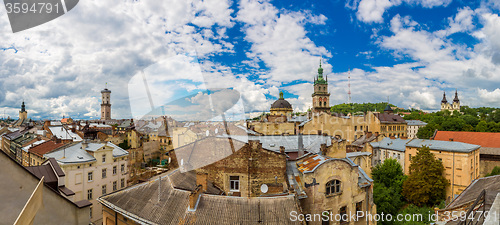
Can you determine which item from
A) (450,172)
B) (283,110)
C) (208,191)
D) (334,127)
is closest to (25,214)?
(208,191)

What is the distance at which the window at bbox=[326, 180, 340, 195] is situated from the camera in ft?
50.1

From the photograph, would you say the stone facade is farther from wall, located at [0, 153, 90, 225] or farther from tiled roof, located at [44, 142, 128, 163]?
tiled roof, located at [44, 142, 128, 163]

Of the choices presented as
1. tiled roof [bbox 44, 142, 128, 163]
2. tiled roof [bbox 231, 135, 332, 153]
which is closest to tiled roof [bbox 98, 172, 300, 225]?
tiled roof [bbox 231, 135, 332, 153]

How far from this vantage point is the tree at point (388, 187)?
2795 centimetres

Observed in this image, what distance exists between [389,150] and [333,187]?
32.0m

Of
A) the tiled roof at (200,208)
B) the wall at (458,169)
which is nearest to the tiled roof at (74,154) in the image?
the tiled roof at (200,208)

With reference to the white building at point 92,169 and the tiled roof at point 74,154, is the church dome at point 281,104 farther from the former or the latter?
the tiled roof at point 74,154

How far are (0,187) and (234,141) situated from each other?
13.4 m

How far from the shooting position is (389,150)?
136 ft

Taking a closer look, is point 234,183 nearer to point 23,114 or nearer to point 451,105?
point 23,114

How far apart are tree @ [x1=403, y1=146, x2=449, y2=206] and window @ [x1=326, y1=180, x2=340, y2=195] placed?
21601mm

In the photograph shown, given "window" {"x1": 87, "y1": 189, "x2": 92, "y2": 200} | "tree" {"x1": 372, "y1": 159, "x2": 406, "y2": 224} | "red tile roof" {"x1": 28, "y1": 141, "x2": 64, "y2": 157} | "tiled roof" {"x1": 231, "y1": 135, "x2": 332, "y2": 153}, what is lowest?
"tree" {"x1": 372, "y1": 159, "x2": 406, "y2": 224}

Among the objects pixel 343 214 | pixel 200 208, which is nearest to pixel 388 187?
pixel 343 214

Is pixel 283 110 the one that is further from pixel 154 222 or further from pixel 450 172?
pixel 154 222
